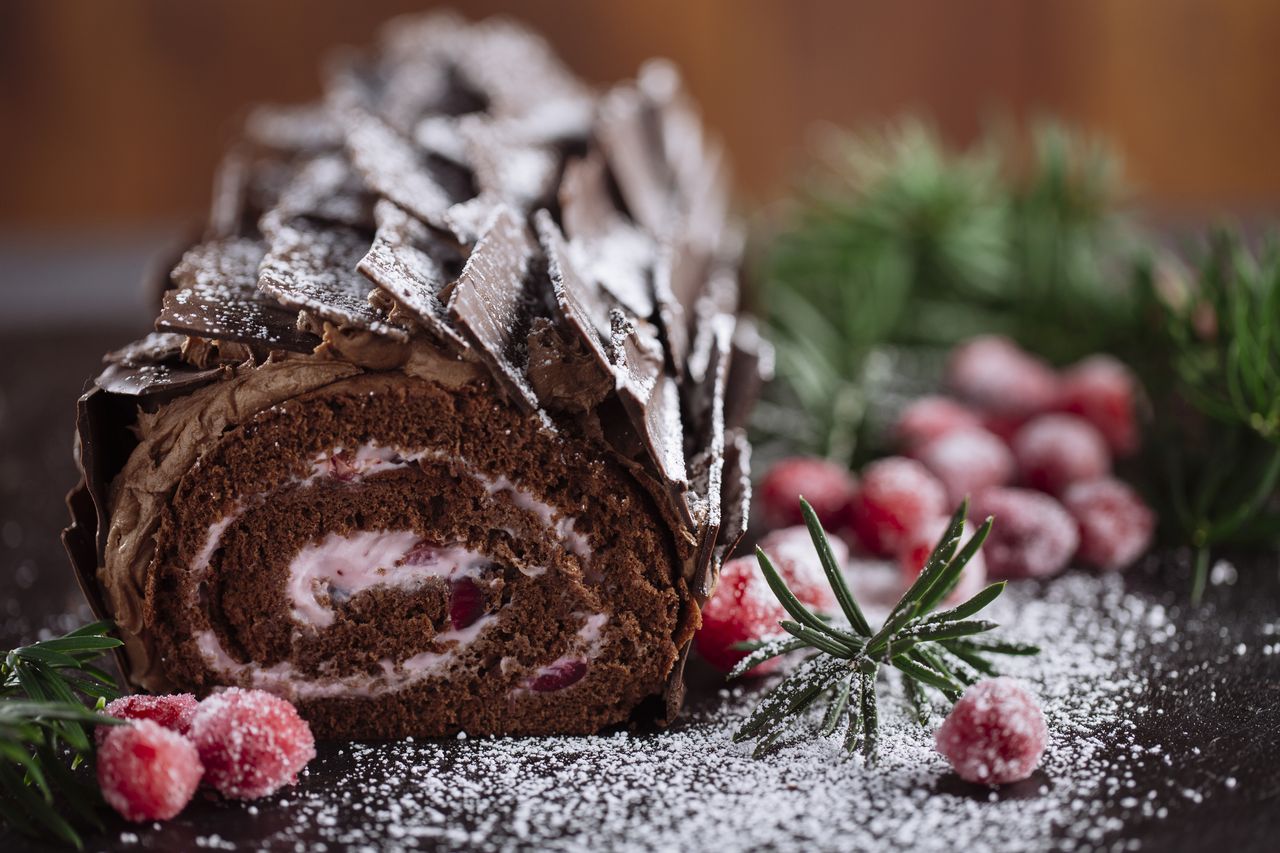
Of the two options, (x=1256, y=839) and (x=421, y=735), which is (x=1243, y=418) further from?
(x=421, y=735)

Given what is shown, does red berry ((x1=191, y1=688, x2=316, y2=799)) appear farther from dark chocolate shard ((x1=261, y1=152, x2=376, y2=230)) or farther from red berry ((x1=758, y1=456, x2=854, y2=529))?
red berry ((x1=758, y1=456, x2=854, y2=529))

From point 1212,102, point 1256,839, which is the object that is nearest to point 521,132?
point 1256,839

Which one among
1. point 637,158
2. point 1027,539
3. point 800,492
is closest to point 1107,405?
point 1027,539

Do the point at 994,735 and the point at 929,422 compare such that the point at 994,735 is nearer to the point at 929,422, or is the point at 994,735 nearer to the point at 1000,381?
the point at 929,422

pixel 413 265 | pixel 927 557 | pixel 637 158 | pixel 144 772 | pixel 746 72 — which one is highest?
pixel 746 72

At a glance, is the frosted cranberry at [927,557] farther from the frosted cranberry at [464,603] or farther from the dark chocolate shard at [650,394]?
the frosted cranberry at [464,603]

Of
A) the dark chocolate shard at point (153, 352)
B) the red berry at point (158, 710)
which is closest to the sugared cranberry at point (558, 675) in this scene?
the red berry at point (158, 710)

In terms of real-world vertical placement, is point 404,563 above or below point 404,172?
below

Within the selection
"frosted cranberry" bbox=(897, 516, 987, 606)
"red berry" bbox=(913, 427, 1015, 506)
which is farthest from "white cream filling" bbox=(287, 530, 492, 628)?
"red berry" bbox=(913, 427, 1015, 506)
